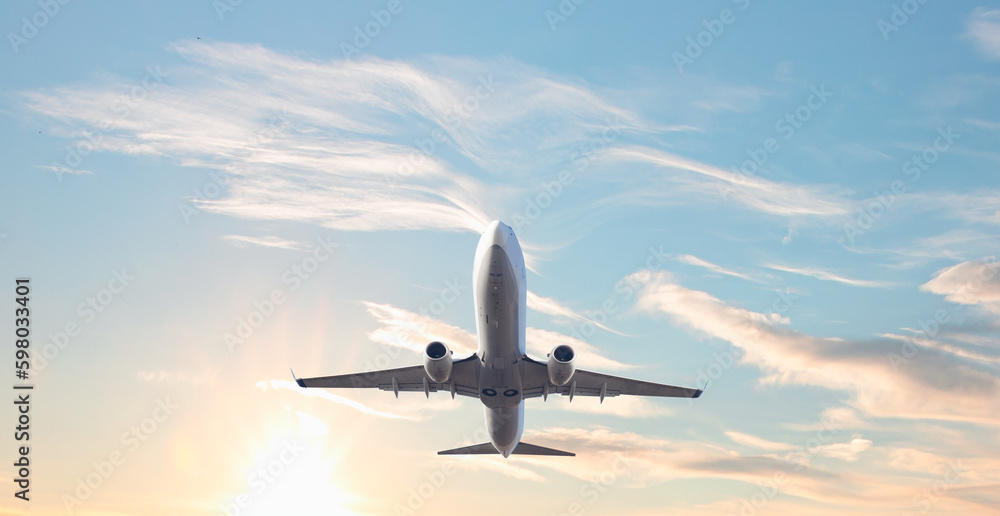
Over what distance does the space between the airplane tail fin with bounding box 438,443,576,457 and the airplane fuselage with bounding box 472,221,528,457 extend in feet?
29.2

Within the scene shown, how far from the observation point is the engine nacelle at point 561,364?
36.5m

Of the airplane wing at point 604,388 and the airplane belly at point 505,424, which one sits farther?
the airplane wing at point 604,388

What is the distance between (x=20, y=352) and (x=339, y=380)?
16603mm

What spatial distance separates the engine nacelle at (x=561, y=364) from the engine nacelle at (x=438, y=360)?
5.23 metres

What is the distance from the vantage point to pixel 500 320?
112 feet

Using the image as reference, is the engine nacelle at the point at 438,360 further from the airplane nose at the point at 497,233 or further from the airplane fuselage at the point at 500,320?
the airplane nose at the point at 497,233

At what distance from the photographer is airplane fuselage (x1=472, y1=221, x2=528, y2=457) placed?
31609mm

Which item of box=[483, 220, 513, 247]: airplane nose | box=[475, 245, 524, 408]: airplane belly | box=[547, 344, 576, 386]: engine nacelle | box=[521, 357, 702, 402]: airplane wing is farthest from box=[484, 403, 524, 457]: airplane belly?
box=[483, 220, 513, 247]: airplane nose

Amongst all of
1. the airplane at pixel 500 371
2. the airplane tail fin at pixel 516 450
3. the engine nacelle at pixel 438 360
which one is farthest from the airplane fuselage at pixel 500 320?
the airplane tail fin at pixel 516 450

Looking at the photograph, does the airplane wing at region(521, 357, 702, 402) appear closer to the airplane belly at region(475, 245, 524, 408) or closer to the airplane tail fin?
the airplane belly at region(475, 245, 524, 408)

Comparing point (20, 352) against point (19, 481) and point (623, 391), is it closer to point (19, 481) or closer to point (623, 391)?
point (19, 481)

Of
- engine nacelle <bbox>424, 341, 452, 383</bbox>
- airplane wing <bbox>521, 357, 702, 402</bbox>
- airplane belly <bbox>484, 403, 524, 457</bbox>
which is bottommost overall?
airplane belly <bbox>484, 403, 524, 457</bbox>

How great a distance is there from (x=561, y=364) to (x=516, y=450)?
16.3 metres

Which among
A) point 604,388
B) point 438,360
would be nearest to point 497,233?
point 438,360
